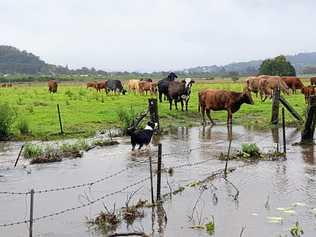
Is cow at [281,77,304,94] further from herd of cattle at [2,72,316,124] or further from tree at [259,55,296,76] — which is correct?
tree at [259,55,296,76]

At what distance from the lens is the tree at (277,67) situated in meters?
70.1

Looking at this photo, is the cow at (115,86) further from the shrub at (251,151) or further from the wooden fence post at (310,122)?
the shrub at (251,151)

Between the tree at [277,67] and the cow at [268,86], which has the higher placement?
the tree at [277,67]

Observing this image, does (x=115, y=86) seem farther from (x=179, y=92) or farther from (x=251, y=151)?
(x=251, y=151)

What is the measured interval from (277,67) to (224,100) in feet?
158

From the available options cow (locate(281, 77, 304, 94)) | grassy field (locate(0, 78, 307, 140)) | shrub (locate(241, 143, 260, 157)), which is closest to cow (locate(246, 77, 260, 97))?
cow (locate(281, 77, 304, 94))

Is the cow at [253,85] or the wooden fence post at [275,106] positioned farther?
the cow at [253,85]

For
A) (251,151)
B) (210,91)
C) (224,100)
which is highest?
(210,91)

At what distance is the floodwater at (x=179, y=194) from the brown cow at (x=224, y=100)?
5468 millimetres

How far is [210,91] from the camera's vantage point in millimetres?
25141

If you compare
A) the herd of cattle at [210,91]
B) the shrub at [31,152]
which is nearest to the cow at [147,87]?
the herd of cattle at [210,91]

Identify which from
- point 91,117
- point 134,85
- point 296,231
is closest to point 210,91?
point 91,117

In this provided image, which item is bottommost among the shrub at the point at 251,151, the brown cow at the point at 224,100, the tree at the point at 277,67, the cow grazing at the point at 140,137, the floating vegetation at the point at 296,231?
the floating vegetation at the point at 296,231

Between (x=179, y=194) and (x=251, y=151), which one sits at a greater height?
(x=251, y=151)
